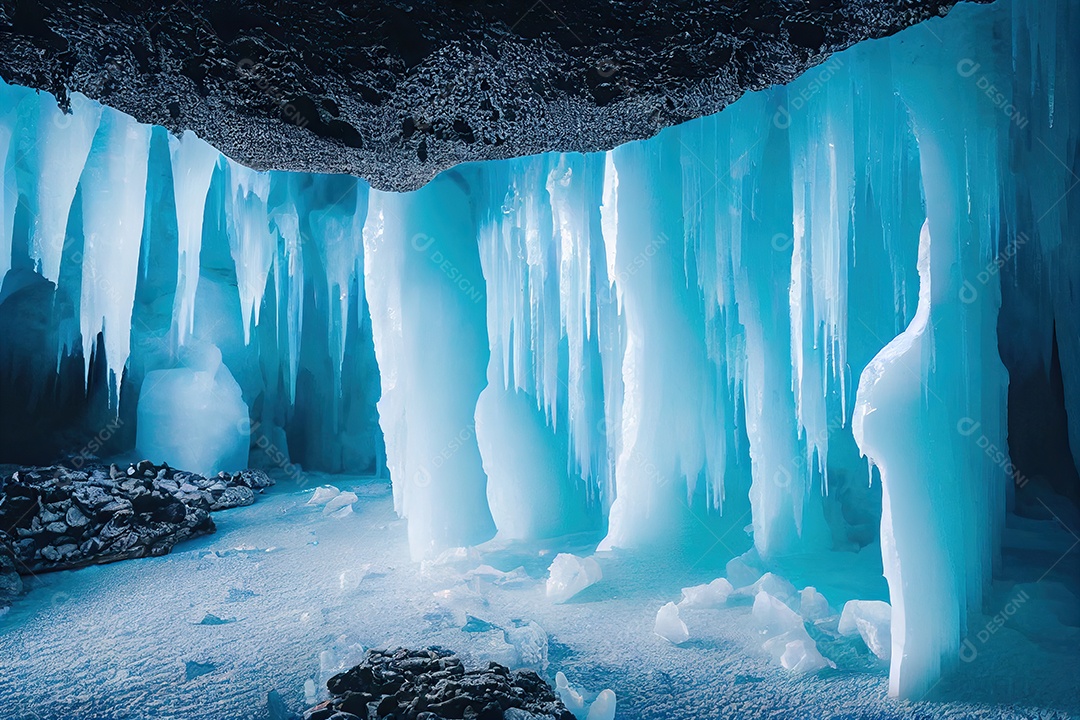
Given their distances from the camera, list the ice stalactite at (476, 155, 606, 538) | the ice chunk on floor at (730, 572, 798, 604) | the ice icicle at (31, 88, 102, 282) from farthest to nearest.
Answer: the ice icicle at (31, 88, 102, 282)
the ice stalactite at (476, 155, 606, 538)
the ice chunk on floor at (730, 572, 798, 604)

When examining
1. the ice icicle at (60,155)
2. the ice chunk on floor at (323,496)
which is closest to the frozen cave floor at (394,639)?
the ice chunk on floor at (323,496)

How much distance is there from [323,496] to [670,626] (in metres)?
5.90

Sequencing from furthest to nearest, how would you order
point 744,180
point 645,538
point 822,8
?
point 645,538 → point 744,180 → point 822,8

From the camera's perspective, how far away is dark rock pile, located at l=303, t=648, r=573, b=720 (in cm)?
266

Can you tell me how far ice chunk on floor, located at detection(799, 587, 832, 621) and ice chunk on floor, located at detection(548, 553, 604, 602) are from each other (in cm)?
137

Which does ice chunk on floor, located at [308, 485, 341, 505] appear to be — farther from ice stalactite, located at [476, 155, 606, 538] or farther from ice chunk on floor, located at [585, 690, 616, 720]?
ice chunk on floor, located at [585, 690, 616, 720]

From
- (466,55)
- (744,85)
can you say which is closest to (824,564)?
(744,85)

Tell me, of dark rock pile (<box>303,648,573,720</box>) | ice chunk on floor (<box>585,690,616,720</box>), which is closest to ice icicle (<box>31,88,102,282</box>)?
dark rock pile (<box>303,648,573,720</box>)

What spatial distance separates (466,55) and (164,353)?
9.97 meters

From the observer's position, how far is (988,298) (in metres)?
3.20

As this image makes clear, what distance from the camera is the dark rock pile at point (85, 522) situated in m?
5.27

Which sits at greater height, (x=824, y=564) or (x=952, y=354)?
(x=952, y=354)

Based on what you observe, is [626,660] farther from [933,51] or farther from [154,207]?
[154,207]

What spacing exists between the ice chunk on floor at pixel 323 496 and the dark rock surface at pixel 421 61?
21.1 feet
